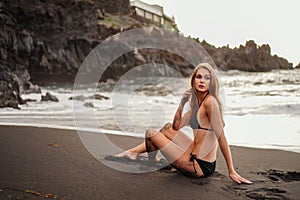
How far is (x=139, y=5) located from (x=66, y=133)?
38665 millimetres

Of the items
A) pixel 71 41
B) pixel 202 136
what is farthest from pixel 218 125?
pixel 71 41

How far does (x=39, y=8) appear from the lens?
32.3 metres

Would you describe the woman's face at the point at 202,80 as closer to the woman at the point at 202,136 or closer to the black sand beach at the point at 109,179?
the woman at the point at 202,136

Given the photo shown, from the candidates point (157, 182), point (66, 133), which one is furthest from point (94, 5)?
point (157, 182)

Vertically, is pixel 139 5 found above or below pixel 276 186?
above

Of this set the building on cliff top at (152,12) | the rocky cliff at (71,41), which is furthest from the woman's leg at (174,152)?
the building on cliff top at (152,12)

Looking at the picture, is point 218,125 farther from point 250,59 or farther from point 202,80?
point 250,59

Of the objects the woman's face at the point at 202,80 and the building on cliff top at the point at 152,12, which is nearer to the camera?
the woman's face at the point at 202,80

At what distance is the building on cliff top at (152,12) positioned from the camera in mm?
40031

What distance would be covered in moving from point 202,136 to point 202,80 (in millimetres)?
449

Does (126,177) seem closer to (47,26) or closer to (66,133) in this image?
(66,133)

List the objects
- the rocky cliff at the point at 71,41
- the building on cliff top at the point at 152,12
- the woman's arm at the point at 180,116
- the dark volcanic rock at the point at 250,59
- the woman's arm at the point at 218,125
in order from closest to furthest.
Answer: the woman's arm at the point at 218,125
the woman's arm at the point at 180,116
the rocky cliff at the point at 71,41
the dark volcanic rock at the point at 250,59
the building on cliff top at the point at 152,12

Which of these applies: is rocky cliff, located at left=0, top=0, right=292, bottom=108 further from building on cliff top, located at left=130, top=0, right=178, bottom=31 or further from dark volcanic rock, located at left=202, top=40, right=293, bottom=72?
building on cliff top, located at left=130, top=0, right=178, bottom=31

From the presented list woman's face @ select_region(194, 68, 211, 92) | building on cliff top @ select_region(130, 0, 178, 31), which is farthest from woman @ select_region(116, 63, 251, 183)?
building on cliff top @ select_region(130, 0, 178, 31)
